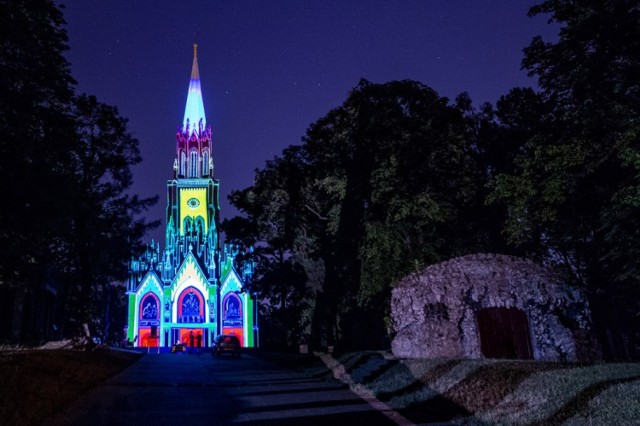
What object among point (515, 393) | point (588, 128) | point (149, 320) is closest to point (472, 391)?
point (515, 393)

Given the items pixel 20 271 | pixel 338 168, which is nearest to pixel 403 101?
pixel 338 168

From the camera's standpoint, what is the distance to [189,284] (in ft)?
257

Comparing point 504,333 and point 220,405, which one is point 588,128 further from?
point 220,405

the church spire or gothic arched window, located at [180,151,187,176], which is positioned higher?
the church spire

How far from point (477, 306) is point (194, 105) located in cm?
9482

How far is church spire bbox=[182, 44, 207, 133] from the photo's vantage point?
330 ft

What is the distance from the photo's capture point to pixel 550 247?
30094mm

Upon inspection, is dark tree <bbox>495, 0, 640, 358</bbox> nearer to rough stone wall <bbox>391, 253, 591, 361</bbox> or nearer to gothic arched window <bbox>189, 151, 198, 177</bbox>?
rough stone wall <bbox>391, 253, 591, 361</bbox>

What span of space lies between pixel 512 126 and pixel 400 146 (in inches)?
480

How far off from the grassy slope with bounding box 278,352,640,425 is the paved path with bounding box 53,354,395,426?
91 cm

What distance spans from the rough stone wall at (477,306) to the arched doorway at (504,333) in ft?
1.27

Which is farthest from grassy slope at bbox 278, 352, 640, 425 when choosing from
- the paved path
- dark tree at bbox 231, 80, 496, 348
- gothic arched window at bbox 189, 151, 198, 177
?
gothic arched window at bbox 189, 151, 198, 177

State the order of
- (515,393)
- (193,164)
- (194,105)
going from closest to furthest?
(515,393), (193,164), (194,105)

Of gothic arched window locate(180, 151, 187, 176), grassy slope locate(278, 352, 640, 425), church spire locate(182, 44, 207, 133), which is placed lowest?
grassy slope locate(278, 352, 640, 425)
